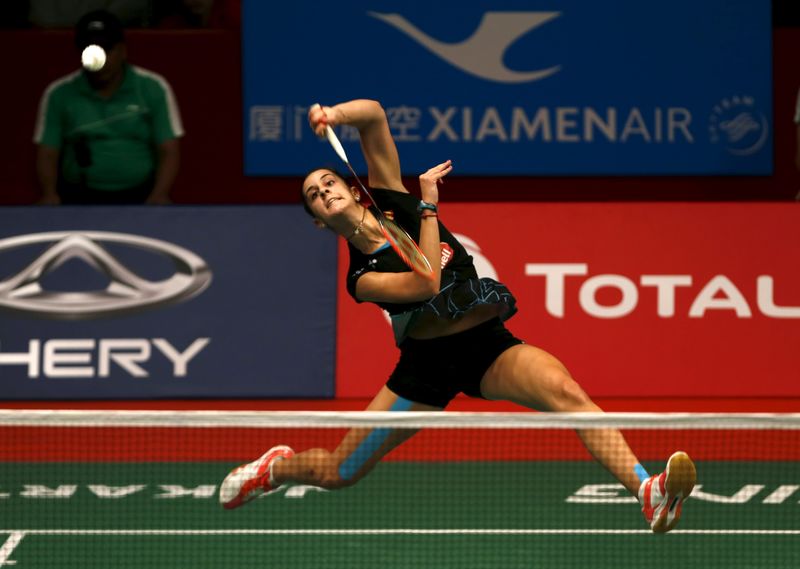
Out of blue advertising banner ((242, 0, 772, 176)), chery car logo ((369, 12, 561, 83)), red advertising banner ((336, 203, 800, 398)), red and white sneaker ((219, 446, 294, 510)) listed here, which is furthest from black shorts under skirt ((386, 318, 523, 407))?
chery car logo ((369, 12, 561, 83))

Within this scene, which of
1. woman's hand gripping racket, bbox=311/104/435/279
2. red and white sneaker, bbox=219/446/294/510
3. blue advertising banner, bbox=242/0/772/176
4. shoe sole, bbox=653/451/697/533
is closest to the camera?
shoe sole, bbox=653/451/697/533

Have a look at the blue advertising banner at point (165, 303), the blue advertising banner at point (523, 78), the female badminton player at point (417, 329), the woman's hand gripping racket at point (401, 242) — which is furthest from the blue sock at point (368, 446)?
the blue advertising banner at point (523, 78)

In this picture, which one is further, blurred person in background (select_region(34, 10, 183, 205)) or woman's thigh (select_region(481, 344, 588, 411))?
blurred person in background (select_region(34, 10, 183, 205))

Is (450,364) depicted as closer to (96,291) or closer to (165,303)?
(165,303)

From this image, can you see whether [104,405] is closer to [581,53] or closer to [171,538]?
[171,538]

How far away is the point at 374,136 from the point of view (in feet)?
18.0

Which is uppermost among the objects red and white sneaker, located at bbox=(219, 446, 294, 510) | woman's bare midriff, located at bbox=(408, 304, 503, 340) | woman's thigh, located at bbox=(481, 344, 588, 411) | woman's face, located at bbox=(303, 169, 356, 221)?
woman's face, located at bbox=(303, 169, 356, 221)

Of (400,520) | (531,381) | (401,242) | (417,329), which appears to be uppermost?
(401,242)

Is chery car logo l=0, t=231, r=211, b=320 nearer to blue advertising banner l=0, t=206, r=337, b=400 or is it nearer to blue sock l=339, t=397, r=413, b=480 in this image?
blue advertising banner l=0, t=206, r=337, b=400

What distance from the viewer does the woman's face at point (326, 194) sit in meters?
5.32

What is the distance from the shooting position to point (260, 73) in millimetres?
9719

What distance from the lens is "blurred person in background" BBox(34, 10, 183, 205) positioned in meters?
8.71

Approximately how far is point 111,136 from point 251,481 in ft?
11.6

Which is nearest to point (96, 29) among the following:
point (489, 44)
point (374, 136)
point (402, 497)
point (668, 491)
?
point (489, 44)
